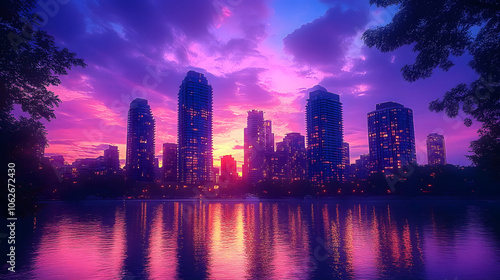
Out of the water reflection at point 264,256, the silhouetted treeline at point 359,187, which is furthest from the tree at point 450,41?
the silhouetted treeline at point 359,187

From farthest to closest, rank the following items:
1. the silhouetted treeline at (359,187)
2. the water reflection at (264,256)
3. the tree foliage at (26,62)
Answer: the silhouetted treeline at (359,187)
the water reflection at (264,256)
the tree foliage at (26,62)

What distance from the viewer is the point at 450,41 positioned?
1123cm

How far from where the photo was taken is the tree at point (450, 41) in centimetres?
1034

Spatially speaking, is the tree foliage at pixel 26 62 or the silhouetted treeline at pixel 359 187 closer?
the tree foliage at pixel 26 62

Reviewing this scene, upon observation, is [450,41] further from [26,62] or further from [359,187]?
[359,187]

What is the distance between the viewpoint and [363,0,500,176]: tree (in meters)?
10.3

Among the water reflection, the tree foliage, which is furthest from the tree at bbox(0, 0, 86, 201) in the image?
the water reflection

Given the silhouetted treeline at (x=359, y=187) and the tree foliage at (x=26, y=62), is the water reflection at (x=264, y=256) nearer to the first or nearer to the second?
the tree foliage at (x=26, y=62)

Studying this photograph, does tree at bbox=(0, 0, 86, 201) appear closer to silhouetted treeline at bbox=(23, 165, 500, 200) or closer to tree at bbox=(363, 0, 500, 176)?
tree at bbox=(363, 0, 500, 176)

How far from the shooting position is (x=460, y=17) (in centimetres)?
1053

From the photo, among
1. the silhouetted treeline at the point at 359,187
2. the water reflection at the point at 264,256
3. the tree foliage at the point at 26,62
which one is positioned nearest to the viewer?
the tree foliage at the point at 26,62

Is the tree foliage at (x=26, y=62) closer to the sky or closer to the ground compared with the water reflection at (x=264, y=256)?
closer to the sky

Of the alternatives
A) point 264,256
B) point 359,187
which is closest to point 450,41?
point 264,256

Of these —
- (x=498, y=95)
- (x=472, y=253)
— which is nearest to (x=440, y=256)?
(x=472, y=253)
